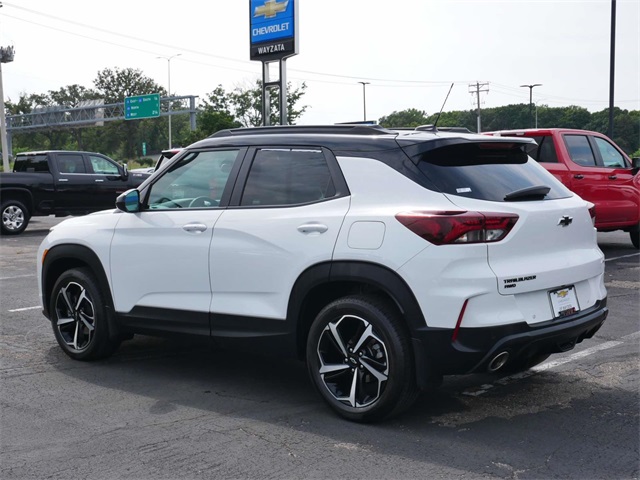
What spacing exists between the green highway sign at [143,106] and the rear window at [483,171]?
55952mm

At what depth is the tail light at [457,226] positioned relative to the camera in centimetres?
436

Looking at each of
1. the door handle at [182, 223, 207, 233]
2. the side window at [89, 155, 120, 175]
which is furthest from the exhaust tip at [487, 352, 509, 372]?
the side window at [89, 155, 120, 175]

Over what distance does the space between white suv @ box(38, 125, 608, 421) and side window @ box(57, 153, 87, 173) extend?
14335mm

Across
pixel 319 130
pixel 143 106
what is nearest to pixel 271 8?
pixel 319 130

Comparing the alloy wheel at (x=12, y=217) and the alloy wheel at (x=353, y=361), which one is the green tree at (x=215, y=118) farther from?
the alloy wheel at (x=353, y=361)

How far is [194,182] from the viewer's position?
5.72 metres

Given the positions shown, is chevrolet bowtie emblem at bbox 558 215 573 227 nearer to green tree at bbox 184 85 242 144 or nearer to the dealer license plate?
the dealer license plate

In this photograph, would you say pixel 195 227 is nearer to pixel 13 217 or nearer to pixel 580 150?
pixel 580 150

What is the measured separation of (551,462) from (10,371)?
4.08m

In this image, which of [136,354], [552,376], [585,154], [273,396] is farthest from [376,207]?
[585,154]

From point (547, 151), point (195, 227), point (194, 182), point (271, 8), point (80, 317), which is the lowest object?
point (80, 317)

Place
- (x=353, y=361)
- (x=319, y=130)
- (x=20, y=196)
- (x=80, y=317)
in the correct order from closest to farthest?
(x=353, y=361) < (x=319, y=130) < (x=80, y=317) < (x=20, y=196)

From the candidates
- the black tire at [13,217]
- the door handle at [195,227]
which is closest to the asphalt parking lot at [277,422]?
the door handle at [195,227]

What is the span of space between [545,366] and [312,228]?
2376 mm
